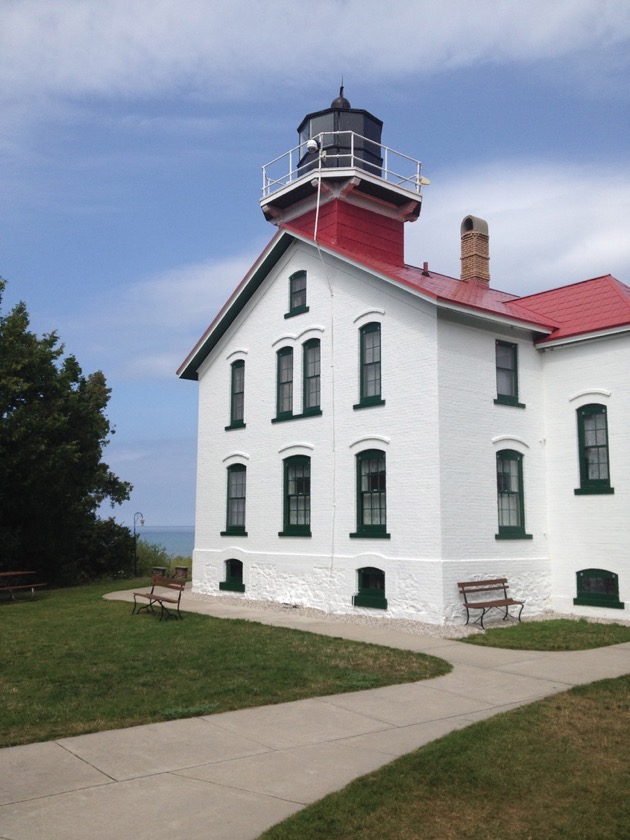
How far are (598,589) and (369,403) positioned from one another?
5966mm

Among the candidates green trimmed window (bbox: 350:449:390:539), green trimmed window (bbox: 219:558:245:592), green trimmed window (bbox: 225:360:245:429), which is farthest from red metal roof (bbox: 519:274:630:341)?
green trimmed window (bbox: 219:558:245:592)

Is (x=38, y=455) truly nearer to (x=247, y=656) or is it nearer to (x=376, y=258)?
(x=376, y=258)

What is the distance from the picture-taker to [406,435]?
16.2 metres

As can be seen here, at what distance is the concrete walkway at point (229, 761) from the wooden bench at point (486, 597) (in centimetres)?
464

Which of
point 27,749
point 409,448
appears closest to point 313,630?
point 409,448

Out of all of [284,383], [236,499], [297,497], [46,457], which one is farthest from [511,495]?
[46,457]

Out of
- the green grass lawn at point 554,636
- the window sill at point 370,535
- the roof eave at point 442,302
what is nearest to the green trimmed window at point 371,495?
the window sill at point 370,535

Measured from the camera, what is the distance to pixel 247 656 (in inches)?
443

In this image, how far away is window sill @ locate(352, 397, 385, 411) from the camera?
16.8 meters

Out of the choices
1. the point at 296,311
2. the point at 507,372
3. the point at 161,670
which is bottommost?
the point at 161,670

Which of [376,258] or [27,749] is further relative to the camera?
[376,258]

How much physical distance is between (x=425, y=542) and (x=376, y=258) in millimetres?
8750

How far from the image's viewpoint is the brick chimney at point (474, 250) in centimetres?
2180

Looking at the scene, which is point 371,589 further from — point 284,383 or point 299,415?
point 284,383
